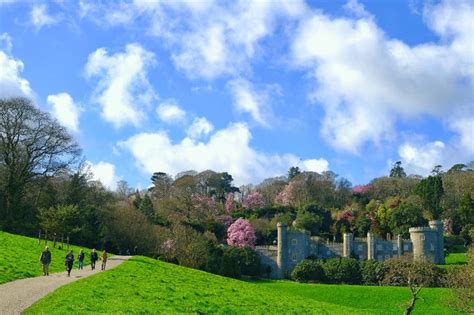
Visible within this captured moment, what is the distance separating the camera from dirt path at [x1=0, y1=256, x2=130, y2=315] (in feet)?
61.1

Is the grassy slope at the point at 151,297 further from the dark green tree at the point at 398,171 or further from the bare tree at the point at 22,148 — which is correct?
the dark green tree at the point at 398,171

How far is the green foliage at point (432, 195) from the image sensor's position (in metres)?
92.7

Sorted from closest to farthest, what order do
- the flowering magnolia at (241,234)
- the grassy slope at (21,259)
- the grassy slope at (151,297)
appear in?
the grassy slope at (151,297)
the grassy slope at (21,259)
the flowering magnolia at (241,234)

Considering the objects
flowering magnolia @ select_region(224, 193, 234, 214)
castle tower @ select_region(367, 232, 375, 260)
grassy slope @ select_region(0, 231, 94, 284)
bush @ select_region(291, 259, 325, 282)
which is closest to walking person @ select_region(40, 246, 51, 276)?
grassy slope @ select_region(0, 231, 94, 284)

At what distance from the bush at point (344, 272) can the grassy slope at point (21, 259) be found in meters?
32.9

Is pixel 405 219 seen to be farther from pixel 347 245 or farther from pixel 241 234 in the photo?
pixel 241 234

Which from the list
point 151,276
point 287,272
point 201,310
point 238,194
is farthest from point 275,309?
point 238,194

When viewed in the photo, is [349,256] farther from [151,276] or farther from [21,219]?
[151,276]

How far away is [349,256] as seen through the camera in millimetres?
77375

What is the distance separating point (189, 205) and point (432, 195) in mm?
41295

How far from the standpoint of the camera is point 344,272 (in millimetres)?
67000

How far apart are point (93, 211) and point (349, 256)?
3643cm

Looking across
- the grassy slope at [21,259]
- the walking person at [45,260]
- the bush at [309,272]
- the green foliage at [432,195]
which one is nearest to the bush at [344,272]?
the bush at [309,272]

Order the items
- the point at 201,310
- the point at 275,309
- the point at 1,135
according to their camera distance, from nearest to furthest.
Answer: the point at 201,310 → the point at 275,309 → the point at 1,135
